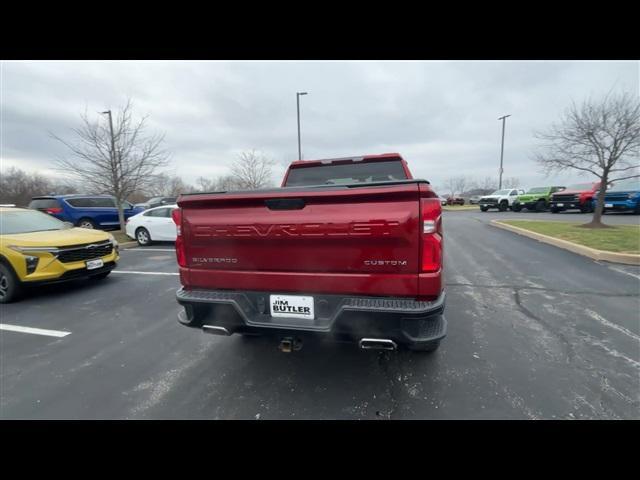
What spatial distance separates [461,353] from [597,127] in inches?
482

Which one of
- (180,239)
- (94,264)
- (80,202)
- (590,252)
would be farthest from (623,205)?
(80,202)

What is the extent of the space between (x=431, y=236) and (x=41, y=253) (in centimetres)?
621

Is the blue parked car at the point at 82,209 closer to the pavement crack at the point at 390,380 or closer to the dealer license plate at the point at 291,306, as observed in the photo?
the dealer license plate at the point at 291,306

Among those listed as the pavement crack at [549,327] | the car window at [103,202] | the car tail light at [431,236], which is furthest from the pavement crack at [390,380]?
the car window at [103,202]

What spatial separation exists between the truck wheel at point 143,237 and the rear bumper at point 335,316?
948cm

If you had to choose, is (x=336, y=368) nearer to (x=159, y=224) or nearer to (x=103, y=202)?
(x=159, y=224)

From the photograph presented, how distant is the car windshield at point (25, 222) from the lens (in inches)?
205

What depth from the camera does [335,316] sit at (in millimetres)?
2008

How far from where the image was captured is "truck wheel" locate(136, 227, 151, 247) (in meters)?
10.3

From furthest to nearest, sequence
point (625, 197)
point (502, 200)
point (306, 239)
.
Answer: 1. point (502, 200)
2. point (625, 197)
3. point (306, 239)
